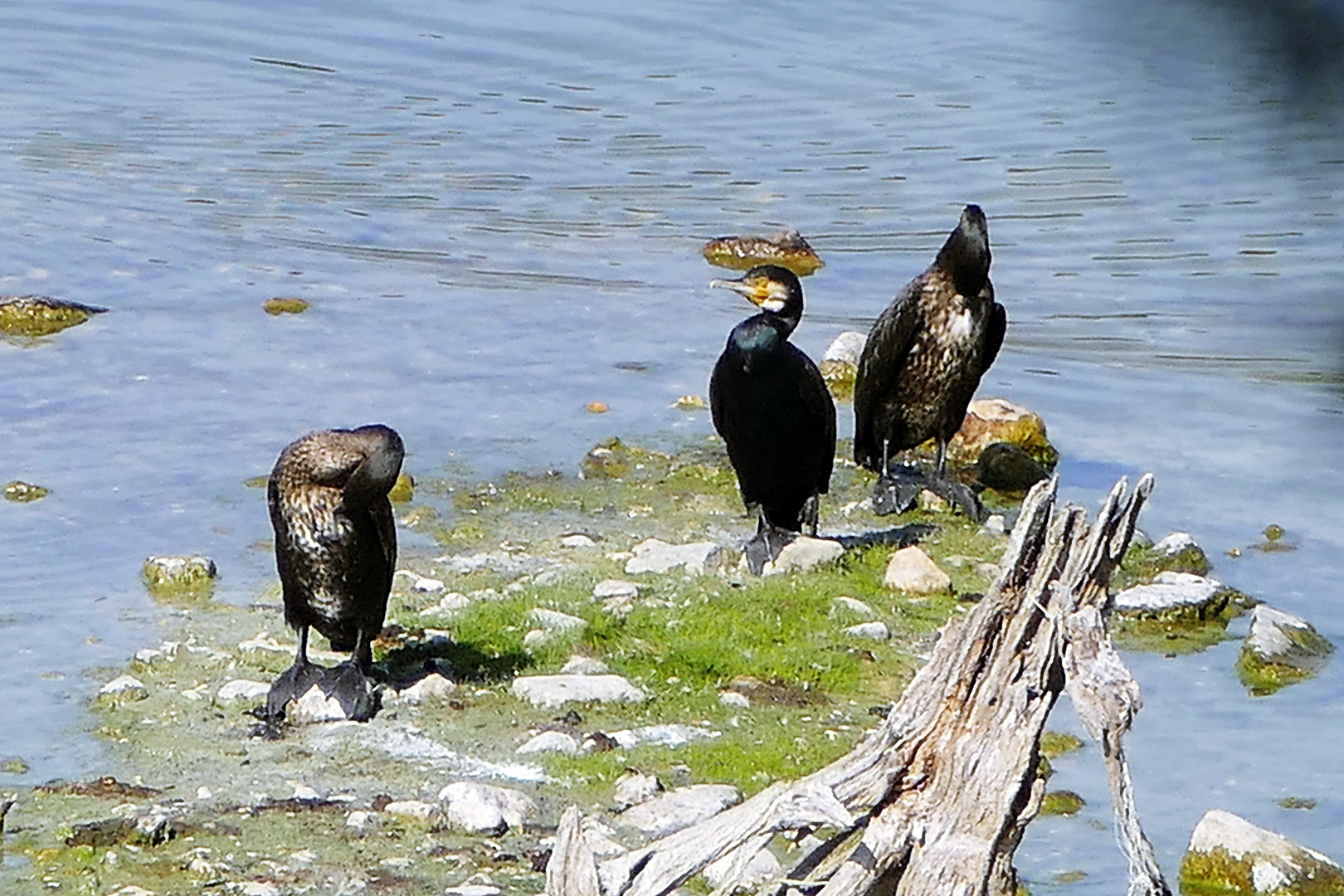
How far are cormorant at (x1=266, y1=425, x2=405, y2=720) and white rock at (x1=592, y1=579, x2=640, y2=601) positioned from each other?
3.37ft

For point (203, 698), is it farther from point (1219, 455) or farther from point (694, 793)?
point (1219, 455)

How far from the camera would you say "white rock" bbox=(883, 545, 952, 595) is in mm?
7352

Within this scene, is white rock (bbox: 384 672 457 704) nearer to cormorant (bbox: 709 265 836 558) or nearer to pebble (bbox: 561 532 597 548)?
pebble (bbox: 561 532 597 548)

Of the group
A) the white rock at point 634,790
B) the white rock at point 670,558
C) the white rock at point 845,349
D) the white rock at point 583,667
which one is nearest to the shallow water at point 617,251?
the white rock at point 845,349

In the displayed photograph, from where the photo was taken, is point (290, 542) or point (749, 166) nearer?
point (290, 542)

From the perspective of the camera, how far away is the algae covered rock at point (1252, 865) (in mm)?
5219

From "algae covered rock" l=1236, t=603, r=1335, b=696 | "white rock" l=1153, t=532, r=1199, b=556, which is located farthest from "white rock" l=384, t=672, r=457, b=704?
"white rock" l=1153, t=532, r=1199, b=556

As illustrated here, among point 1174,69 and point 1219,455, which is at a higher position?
point 1174,69

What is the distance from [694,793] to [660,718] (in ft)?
1.99

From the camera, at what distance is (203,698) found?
6133mm

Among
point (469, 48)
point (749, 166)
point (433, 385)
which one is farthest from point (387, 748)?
point (469, 48)

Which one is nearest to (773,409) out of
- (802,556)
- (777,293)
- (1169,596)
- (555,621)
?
(777,293)

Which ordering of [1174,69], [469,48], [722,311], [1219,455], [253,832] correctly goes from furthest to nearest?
[469,48] < [722,311] < [1219,455] < [253,832] < [1174,69]

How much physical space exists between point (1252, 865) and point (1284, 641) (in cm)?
181
